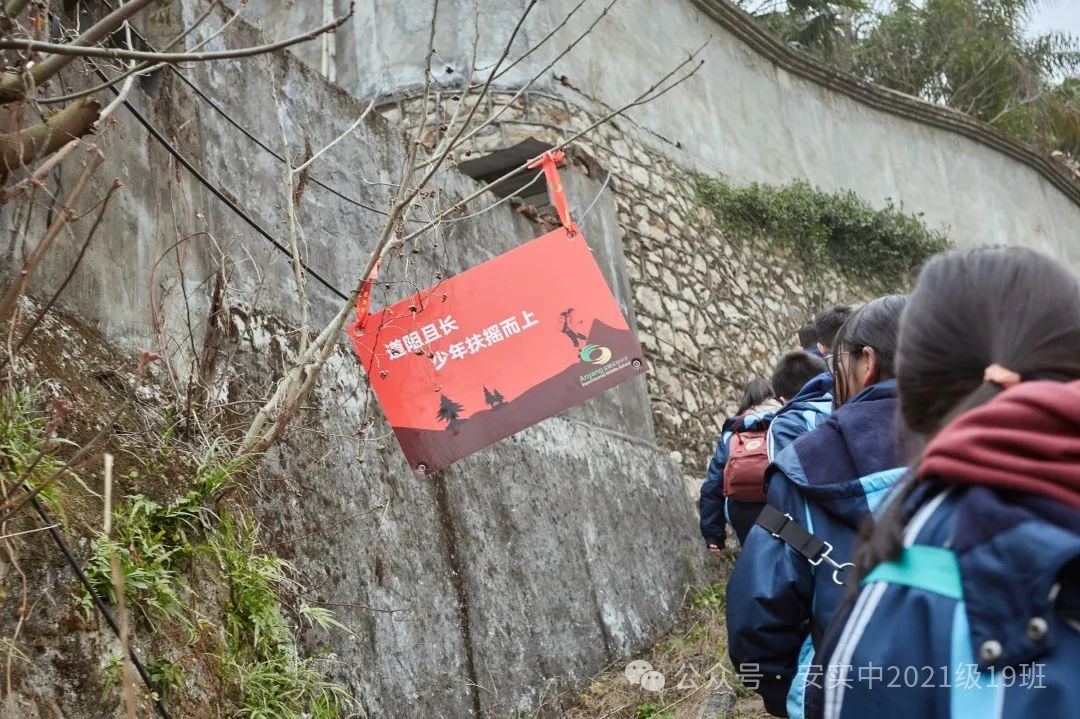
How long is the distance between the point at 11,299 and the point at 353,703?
1.93 m

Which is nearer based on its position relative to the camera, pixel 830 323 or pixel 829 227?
pixel 830 323

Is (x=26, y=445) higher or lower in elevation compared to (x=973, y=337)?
higher

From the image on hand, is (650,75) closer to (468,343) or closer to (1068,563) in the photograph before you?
(468,343)

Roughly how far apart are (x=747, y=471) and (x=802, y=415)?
123 cm

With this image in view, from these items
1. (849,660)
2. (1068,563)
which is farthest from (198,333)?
(1068,563)

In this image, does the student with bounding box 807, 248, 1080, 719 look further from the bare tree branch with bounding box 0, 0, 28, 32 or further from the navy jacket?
the bare tree branch with bounding box 0, 0, 28, 32

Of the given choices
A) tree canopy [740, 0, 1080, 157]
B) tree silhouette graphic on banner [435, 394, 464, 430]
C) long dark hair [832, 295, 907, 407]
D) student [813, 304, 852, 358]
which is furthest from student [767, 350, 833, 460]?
tree canopy [740, 0, 1080, 157]

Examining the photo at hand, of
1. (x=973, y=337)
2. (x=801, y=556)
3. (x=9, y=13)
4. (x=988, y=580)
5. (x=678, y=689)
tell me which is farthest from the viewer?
(x=678, y=689)

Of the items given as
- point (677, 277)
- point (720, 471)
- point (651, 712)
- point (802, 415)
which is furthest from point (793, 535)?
point (677, 277)

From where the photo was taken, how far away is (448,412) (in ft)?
12.9

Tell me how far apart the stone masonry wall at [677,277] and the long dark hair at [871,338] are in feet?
14.2

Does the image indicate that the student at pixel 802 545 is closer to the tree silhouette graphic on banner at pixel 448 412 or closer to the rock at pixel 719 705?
the tree silhouette graphic on banner at pixel 448 412

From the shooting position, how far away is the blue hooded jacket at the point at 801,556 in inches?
90.4

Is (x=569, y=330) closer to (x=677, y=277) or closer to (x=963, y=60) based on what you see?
(x=677, y=277)
